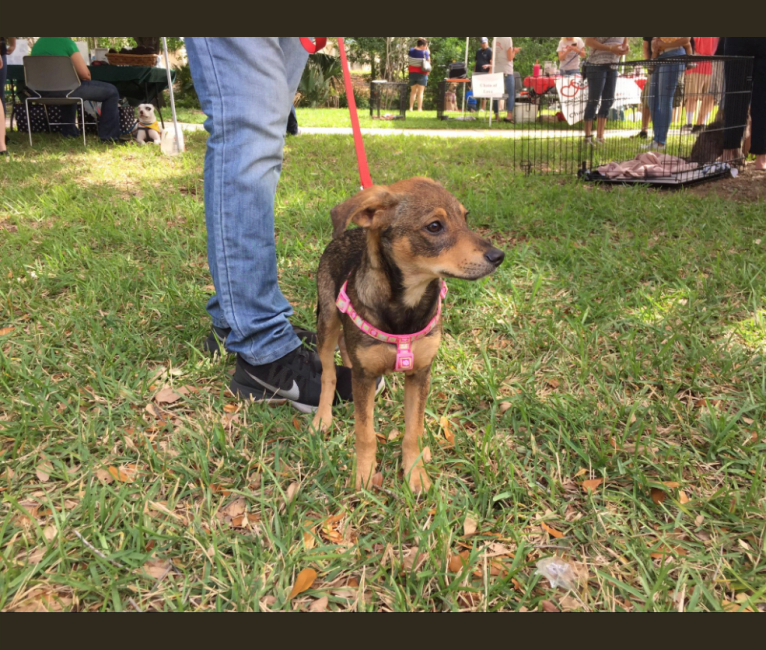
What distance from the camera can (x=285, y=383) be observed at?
294 centimetres

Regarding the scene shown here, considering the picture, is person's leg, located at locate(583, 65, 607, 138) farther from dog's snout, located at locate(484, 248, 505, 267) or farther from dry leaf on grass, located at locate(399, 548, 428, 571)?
dry leaf on grass, located at locate(399, 548, 428, 571)

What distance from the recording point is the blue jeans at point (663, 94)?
709 centimetres

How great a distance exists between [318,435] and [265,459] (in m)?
0.26

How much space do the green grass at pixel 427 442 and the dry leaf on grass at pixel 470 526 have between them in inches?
1.5

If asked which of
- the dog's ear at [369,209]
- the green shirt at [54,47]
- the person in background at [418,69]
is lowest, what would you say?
the dog's ear at [369,209]

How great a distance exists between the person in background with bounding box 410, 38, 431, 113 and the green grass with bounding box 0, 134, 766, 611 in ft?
59.3

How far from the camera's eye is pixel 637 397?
2.95 meters

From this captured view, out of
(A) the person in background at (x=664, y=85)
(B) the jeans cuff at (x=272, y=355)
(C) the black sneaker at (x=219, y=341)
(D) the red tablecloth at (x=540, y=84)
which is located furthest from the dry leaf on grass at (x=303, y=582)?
(D) the red tablecloth at (x=540, y=84)

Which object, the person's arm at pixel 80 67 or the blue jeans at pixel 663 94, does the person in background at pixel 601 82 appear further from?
the person's arm at pixel 80 67

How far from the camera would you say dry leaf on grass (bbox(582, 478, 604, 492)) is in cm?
238

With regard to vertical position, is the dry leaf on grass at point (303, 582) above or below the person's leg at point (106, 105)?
below

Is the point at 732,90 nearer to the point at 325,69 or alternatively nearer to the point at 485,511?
the point at 485,511

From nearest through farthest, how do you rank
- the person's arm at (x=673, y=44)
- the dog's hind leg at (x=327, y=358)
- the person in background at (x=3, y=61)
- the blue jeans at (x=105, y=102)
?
the dog's hind leg at (x=327, y=358), the person's arm at (x=673, y=44), the person in background at (x=3, y=61), the blue jeans at (x=105, y=102)

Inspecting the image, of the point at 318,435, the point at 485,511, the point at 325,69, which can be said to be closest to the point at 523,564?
the point at 485,511
